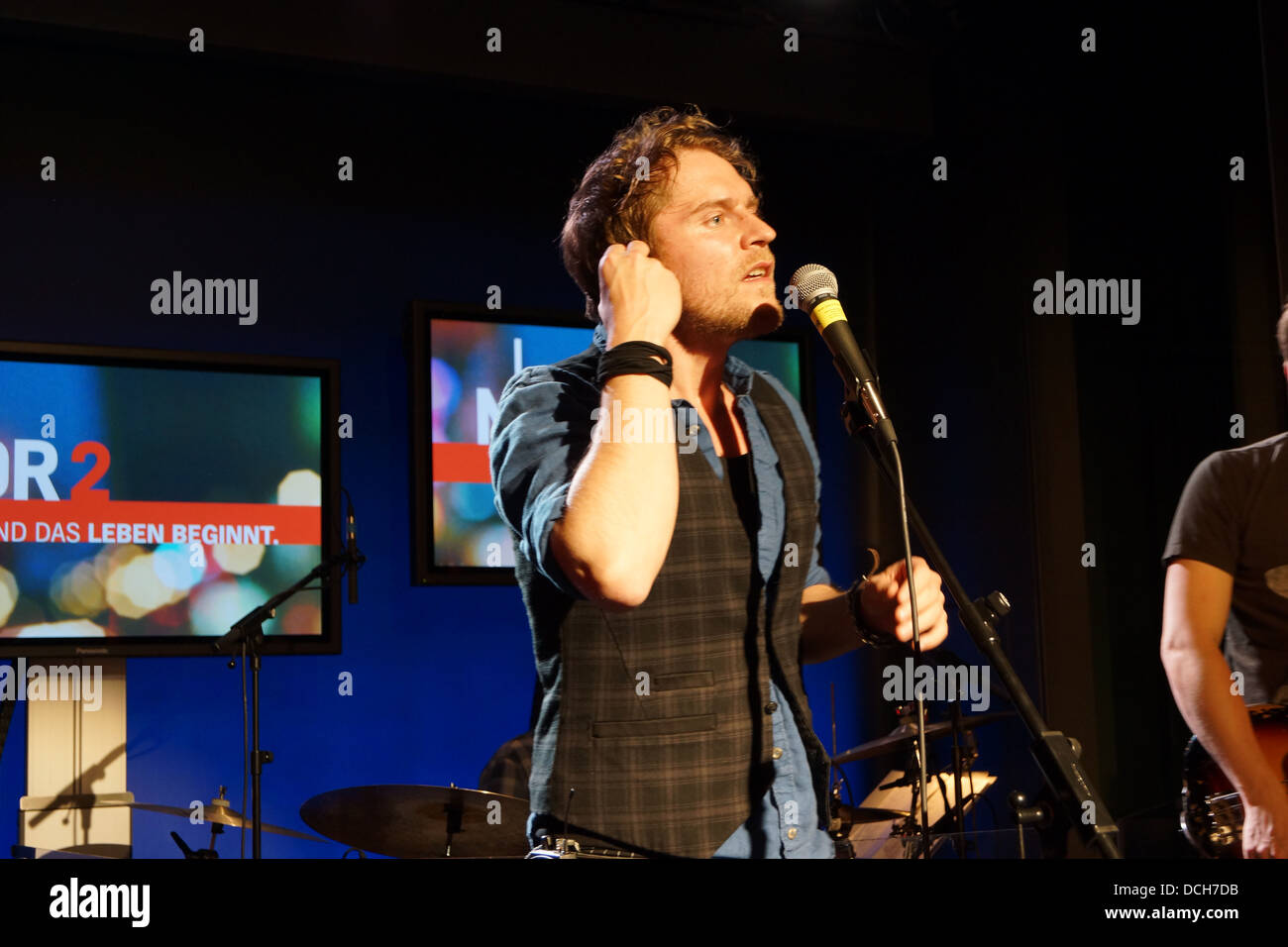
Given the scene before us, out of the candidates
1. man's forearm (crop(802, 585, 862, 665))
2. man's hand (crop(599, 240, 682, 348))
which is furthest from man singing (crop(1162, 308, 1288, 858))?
man's hand (crop(599, 240, 682, 348))

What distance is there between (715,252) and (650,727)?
25.0 inches

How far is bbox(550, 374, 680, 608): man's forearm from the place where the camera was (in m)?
1.22

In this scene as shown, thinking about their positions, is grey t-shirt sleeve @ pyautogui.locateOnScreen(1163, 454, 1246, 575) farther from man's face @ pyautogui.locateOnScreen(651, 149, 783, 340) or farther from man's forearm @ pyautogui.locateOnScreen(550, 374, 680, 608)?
man's forearm @ pyautogui.locateOnScreen(550, 374, 680, 608)

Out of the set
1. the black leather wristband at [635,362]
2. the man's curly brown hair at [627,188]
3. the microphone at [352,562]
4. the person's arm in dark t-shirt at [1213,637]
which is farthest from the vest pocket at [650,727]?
the microphone at [352,562]

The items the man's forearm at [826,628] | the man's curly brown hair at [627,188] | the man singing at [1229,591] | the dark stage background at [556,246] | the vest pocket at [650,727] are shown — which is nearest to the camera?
the vest pocket at [650,727]

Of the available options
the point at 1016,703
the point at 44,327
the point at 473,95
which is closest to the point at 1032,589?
the point at 473,95

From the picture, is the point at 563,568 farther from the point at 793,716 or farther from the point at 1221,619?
the point at 1221,619

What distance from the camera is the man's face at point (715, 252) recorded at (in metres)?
1.56

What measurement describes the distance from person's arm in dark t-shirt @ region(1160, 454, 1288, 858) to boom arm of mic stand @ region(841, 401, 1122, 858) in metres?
1.09

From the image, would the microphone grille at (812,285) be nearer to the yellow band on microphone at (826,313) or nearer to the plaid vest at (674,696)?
the yellow band on microphone at (826,313)

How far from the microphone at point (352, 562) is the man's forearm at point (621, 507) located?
210 centimetres

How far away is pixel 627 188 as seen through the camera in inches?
65.6

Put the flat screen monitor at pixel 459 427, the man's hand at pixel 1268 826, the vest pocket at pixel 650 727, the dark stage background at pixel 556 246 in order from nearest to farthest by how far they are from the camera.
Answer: the vest pocket at pixel 650 727
the man's hand at pixel 1268 826
the dark stage background at pixel 556 246
the flat screen monitor at pixel 459 427

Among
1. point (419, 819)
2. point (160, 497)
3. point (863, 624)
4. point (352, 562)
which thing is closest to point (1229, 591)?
point (863, 624)
